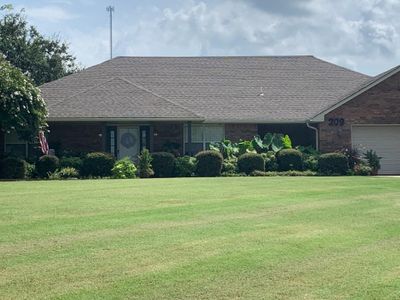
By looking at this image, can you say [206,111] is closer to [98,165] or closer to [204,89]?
[204,89]

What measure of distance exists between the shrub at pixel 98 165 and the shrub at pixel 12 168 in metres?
2.44

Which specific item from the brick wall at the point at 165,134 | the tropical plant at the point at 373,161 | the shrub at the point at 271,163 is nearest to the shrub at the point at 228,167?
the shrub at the point at 271,163

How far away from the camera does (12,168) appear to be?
2539 cm

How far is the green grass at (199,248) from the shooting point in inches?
275

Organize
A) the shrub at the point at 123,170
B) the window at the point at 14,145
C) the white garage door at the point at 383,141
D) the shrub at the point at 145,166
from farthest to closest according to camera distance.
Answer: the window at the point at 14,145 < the white garage door at the point at 383,141 < the shrub at the point at 145,166 < the shrub at the point at 123,170

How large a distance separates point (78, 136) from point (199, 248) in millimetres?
21877

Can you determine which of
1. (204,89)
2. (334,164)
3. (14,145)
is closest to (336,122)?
(334,164)

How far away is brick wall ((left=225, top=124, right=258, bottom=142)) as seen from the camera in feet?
103

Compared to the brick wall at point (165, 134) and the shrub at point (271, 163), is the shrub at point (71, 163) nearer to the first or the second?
the brick wall at point (165, 134)

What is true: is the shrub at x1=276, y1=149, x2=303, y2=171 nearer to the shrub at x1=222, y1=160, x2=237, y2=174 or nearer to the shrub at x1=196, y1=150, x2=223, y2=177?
the shrub at x1=222, y1=160, x2=237, y2=174

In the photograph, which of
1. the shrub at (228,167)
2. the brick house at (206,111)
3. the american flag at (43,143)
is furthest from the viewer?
the brick house at (206,111)

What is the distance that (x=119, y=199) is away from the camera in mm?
14914

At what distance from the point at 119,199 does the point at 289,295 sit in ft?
28.4

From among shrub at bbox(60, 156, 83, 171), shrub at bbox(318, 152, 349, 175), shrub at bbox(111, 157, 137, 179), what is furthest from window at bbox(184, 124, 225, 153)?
shrub at bbox(60, 156, 83, 171)
